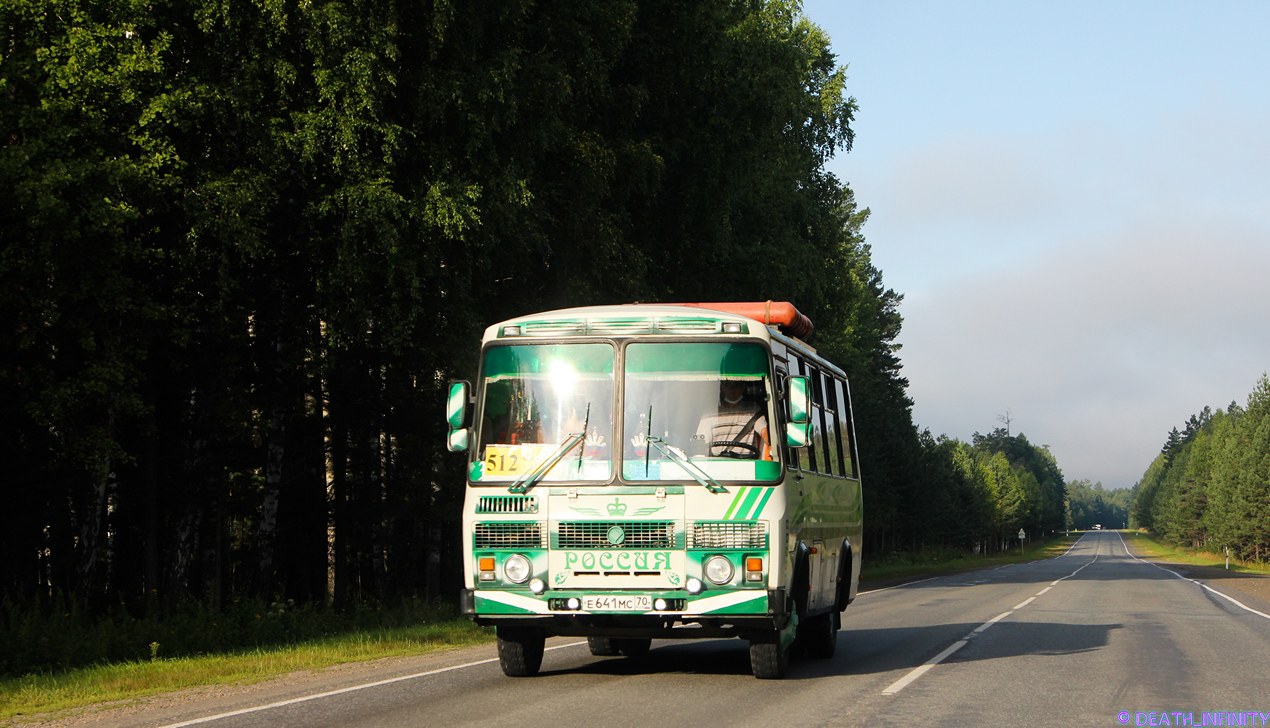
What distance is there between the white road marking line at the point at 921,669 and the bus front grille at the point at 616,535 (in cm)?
240

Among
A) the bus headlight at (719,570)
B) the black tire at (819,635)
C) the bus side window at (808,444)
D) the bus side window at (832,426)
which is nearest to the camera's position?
the bus headlight at (719,570)

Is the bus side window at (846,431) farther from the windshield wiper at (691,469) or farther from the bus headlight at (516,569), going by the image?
the bus headlight at (516,569)

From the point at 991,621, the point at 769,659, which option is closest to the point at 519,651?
the point at 769,659

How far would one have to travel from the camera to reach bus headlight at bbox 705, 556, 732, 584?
966cm

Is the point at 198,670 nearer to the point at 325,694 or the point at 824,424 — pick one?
the point at 325,694

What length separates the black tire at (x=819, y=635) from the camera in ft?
42.0

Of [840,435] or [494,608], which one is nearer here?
[494,608]

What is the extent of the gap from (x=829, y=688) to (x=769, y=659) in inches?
22.9

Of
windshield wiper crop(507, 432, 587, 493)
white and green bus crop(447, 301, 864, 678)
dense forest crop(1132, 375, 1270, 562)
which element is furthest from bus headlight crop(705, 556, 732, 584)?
dense forest crop(1132, 375, 1270, 562)

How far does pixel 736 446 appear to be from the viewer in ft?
32.6

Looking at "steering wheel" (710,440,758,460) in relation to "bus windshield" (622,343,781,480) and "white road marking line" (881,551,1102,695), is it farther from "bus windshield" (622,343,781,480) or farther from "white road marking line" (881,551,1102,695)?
"white road marking line" (881,551,1102,695)

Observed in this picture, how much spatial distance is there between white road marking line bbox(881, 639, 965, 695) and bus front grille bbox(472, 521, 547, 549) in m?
3.25

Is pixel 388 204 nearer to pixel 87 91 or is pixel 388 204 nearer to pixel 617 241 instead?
pixel 87 91

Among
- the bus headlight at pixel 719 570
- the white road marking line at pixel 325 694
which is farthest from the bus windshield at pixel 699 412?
the white road marking line at pixel 325 694
